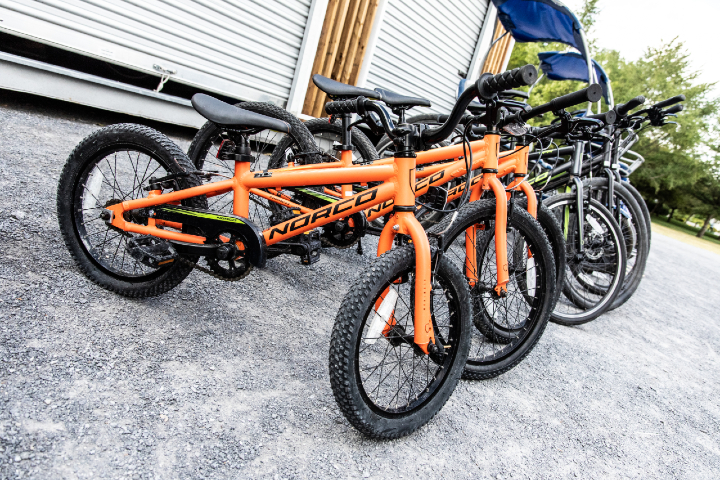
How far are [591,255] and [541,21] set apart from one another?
3.02 m

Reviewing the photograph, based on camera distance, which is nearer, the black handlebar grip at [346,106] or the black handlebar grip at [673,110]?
the black handlebar grip at [346,106]

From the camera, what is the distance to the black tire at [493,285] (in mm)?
2198

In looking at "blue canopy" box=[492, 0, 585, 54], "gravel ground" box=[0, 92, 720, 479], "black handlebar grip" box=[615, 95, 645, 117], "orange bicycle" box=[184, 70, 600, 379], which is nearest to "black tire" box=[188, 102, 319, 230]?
"orange bicycle" box=[184, 70, 600, 379]

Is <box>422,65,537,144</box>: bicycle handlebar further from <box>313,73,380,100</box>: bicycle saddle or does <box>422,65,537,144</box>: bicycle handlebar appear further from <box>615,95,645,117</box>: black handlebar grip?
<box>615,95,645,117</box>: black handlebar grip

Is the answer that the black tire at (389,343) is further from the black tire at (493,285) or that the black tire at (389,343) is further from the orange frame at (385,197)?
the black tire at (493,285)

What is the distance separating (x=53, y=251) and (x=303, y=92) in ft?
14.7

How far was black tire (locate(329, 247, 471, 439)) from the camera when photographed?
157 cm

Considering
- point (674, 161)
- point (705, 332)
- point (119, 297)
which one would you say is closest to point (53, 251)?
point (119, 297)

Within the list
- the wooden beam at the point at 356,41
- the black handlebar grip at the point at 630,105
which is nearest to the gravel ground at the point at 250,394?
the black handlebar grip at the point at 630,105

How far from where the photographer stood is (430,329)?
69.6 inches

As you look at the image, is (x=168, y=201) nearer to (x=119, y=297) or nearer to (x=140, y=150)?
(x=140, y=150)

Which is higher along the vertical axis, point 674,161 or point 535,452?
point 674,161

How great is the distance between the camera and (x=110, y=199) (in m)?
2.19

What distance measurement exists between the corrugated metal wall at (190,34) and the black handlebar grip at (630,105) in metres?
4.25
